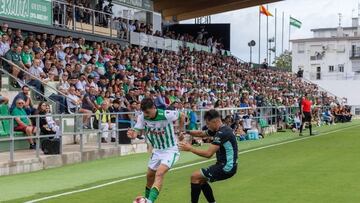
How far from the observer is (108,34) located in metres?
34.8

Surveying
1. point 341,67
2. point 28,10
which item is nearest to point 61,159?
point 28,10

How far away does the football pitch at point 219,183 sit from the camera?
1247cm

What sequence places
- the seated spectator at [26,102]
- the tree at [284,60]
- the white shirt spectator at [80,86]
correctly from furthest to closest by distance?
the tree at [284,60], the white shirt spectator at [80,86], the seated spectator at [26,102]

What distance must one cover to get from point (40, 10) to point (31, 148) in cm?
1135

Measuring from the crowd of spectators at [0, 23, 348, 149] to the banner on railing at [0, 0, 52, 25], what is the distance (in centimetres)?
69

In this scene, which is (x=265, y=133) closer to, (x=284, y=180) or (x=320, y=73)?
(x=284, y=180)

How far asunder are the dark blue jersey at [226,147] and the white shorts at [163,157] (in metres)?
1.12

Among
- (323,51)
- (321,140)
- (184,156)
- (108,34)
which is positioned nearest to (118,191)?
(184,156)

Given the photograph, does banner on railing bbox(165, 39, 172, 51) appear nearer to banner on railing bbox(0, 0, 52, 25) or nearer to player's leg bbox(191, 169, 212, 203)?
banner on railing bbox(0, 0, 52, 25)

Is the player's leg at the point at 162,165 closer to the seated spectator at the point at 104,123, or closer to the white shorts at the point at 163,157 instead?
the white shorts at the point at 163,157

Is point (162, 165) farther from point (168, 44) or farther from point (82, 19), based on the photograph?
point (168, 44)

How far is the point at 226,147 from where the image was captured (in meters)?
9.99

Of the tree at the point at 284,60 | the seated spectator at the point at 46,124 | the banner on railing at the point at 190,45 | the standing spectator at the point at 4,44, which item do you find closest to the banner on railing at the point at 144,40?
the banner on railing at the point at 190,45

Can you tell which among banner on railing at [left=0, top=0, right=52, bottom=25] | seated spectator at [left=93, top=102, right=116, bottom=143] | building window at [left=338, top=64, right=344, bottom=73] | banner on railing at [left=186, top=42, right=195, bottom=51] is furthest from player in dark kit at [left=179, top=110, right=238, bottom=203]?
building window at [left=338, top=64, right=344, bottom=73]
